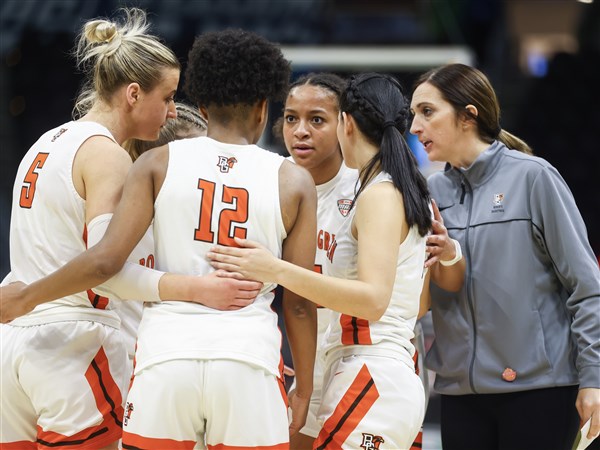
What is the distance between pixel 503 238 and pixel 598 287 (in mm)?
381

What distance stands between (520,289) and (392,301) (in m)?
0.62

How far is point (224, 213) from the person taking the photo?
2.58 metres

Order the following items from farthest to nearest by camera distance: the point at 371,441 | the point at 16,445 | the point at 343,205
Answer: the point at 343,205, the point at 16,445, the point at 371,441

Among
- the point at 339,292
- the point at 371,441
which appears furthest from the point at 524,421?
the point at 339,292

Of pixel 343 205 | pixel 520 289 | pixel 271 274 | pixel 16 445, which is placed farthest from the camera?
pixel 343 205

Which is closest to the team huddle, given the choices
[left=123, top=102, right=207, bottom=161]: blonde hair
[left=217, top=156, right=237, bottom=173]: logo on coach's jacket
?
[left=217, top=156, right=237, bottom=173]: logo on coach's jacket

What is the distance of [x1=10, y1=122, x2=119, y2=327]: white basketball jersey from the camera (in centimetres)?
296

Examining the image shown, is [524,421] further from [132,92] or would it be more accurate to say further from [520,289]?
[132,92]

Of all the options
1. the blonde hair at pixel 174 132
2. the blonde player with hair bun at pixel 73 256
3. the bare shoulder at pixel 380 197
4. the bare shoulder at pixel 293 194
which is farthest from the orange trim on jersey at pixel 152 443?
the blonde hair at pixel 174 132

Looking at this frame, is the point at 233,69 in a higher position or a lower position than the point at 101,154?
higher

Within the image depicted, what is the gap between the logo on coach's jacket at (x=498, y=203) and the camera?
128 inches

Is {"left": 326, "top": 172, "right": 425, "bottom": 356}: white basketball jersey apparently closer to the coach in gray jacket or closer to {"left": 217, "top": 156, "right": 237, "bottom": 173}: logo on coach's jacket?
the coach in gray jacket

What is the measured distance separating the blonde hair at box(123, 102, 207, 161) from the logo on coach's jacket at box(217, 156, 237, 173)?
122 cm

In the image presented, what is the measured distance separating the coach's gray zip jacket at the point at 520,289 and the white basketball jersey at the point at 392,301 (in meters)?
0.45
